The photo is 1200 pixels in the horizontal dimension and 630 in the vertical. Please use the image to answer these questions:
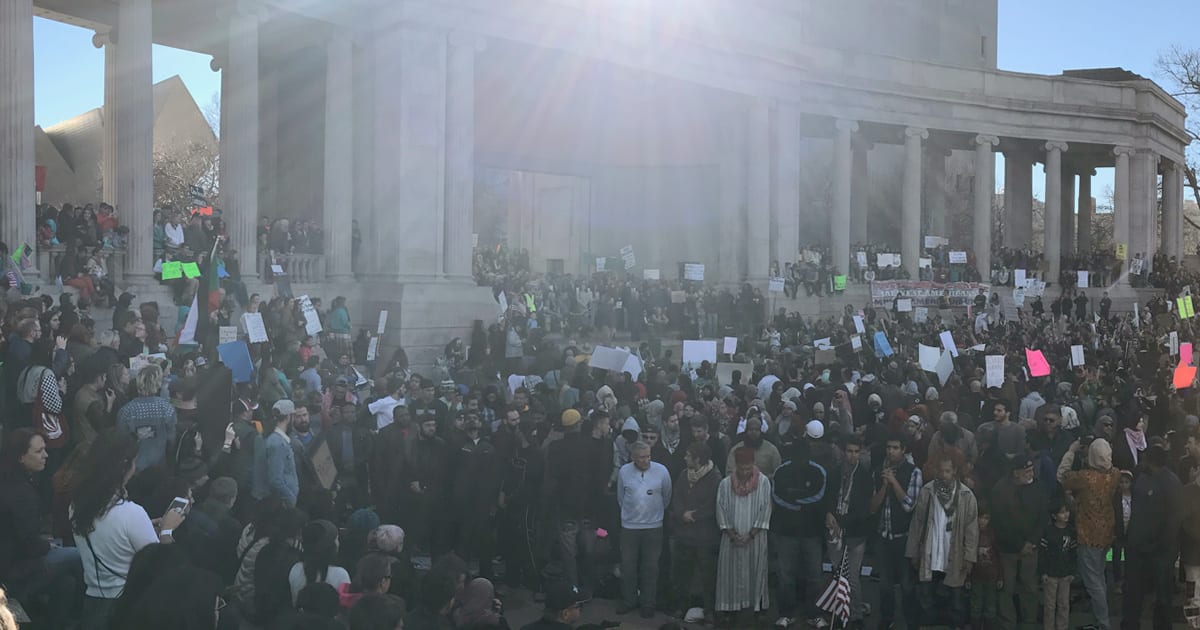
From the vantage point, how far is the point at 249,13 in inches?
990

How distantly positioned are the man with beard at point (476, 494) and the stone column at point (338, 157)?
16691 mm

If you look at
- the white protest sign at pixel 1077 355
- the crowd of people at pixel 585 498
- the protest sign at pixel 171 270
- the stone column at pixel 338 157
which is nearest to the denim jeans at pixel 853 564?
the crowd of people at pixel 585 498

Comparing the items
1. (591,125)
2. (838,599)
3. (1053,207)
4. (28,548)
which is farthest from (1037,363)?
(1053,207)

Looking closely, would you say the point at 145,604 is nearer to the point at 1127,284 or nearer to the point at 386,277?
the point at 386,277

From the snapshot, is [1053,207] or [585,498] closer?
[585,498]

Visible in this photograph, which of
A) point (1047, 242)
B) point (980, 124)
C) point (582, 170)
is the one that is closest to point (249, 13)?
point (582, 170)

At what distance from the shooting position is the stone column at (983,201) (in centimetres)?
4491

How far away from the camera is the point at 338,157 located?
2727 centimetres

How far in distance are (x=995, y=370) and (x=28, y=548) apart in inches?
569

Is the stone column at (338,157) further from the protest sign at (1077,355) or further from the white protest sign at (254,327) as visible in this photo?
the protest sign at (1077,355)

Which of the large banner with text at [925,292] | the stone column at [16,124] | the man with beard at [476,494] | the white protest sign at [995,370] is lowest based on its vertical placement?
the man with beard at [476,494]

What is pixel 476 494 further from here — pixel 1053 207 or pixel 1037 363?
pixel 1053 207

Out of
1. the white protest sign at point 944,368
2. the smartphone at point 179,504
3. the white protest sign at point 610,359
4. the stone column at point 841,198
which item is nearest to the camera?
the smartphone at point 179,504

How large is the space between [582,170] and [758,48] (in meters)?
10.2
